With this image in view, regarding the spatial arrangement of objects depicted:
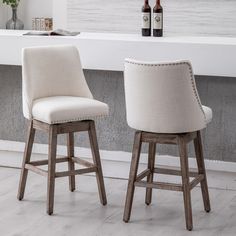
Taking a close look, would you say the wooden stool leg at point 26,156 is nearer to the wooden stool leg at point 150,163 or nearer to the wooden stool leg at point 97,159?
the wooden stool leg at point 97,159

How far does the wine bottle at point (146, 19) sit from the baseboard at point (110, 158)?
835 millimetres

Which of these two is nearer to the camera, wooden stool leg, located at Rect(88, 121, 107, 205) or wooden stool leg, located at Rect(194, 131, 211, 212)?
wooden stool leg, located at Rect(194, 131, 211, 212)

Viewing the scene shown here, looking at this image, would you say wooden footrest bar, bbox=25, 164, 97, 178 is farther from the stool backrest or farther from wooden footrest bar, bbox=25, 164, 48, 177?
the stool backrest

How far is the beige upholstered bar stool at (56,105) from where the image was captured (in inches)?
148

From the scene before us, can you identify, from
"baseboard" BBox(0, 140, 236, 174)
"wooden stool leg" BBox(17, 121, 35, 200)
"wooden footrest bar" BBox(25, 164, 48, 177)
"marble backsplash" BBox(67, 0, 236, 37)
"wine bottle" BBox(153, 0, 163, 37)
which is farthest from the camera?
"marble backsplash" BBox(67, 0, 236, 37)

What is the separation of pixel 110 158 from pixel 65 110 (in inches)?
39.2

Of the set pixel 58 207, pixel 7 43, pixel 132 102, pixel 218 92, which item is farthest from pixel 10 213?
pixel 218 92

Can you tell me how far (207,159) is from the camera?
4445 mm

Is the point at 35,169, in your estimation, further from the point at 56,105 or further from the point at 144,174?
the point at 144,174

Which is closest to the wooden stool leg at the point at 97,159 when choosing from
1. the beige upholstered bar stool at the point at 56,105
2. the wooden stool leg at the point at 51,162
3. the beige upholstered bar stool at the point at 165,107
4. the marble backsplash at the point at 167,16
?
the beige upholstered bar stool at the point at 56,105

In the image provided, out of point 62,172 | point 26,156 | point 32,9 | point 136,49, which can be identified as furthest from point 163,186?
point 32,9

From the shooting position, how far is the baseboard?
443 centimetres

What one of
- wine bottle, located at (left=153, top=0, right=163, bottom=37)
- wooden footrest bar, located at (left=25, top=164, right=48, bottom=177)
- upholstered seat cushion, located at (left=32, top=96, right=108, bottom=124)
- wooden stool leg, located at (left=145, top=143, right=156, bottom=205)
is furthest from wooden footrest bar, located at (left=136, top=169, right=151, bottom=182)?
wine bottle, located at (left=153, top=0, right=163, bottom=37)

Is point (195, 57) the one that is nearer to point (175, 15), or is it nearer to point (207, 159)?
point (207, 159)
